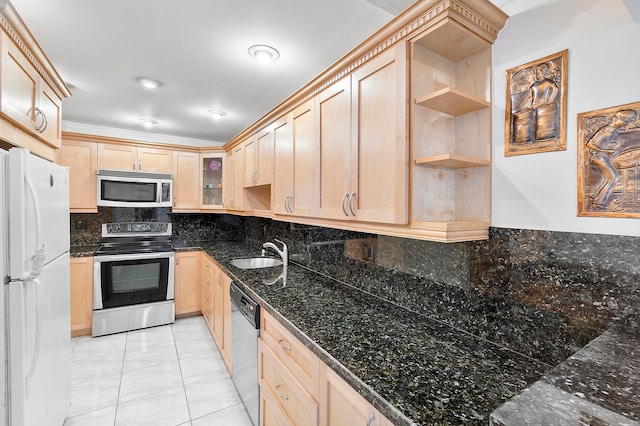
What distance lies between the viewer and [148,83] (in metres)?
2.39

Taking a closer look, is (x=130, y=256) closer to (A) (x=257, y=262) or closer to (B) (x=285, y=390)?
(A) (x=257, y=262)

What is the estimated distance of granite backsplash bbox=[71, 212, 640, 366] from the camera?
2.93ft

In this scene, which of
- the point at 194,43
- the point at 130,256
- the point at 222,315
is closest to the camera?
the point at 194,43

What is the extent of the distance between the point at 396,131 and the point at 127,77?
7.36 ft

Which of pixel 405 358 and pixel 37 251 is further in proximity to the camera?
pixel 37 251

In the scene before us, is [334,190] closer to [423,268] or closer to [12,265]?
[423,268]

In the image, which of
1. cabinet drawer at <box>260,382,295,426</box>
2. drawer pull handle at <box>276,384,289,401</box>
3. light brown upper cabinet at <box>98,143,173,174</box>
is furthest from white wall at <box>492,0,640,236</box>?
light brown upper cabinet at <box>98,143,173,174</box>

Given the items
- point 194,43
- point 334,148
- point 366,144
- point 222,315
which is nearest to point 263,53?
point 194,43

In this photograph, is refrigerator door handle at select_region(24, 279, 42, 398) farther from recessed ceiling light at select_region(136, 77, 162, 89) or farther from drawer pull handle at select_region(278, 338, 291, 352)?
recessed ceiling light at select_region(136, 77, 162, 89)

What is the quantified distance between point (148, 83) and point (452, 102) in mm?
2354

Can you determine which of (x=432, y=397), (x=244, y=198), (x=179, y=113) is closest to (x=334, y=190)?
(x=432, y=397)

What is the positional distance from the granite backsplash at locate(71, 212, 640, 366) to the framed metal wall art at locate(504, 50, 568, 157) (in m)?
0.33

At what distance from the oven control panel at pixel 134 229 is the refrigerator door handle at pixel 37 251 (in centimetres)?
270

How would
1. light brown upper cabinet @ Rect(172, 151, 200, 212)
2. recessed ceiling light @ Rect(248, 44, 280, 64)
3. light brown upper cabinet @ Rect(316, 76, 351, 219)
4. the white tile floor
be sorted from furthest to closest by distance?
light brown upper cabinet @ Rect(172, 151, 200, 212)
the white tile floor
recessed ceiling light @ Rect(248, 44, 280, 64)
light brown upper cabinet @ Rect(316, 76, 351, 219)
